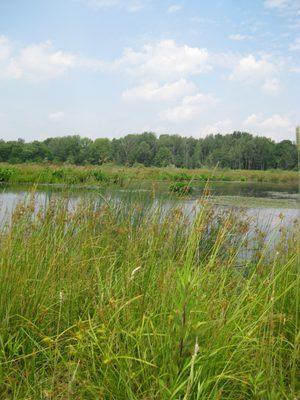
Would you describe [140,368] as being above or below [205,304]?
below

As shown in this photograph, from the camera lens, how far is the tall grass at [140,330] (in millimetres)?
1582

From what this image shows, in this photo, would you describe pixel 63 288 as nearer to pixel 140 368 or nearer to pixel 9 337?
pixel 9 337

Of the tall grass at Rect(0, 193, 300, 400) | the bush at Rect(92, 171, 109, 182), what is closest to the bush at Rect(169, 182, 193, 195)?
the tall grass at Rect(0, 193, 300, 400)

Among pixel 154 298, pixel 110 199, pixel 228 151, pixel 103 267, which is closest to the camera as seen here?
pixel 154 298

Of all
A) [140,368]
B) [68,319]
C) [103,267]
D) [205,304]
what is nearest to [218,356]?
[205,304]

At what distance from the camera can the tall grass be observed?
1.58 metres

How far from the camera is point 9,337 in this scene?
2152mm

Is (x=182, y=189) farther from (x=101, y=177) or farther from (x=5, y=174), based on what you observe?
(x=5, y=174)

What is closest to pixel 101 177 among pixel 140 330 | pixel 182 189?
pixel 182 189

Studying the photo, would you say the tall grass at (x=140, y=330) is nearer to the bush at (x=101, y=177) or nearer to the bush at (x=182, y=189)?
the bush at (x=182, y=189)

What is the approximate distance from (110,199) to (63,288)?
2162mm

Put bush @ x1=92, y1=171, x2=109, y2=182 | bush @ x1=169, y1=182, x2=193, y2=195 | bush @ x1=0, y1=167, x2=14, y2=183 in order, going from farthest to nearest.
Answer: bush @ x1=0, y1=167, x2=14, y2=183 < bush @ x1=92, y1=171, x2=109, y2=182 < bush @ x1=169, y1=182, x2=193, y2=195

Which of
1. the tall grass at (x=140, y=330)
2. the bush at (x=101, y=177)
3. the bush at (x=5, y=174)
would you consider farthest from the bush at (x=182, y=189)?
the bush at (x=5, y=174)

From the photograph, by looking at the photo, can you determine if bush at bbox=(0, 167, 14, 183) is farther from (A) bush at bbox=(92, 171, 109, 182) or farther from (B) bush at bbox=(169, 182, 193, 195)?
(A) bush at bbox=(92, 171, 109, 182)
